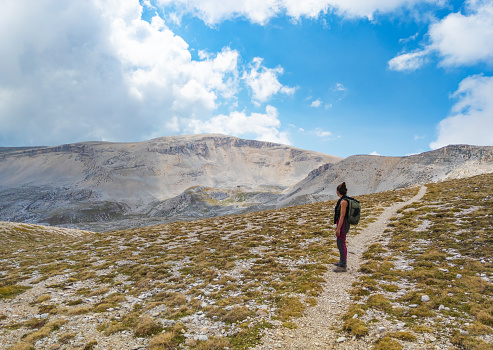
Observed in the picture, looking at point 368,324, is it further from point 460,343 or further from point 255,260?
point 255,260

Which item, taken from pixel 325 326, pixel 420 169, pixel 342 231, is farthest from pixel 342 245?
pixel 420 169

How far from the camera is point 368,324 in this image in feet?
28.3

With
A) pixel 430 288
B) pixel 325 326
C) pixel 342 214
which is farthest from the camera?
pixel 342 214

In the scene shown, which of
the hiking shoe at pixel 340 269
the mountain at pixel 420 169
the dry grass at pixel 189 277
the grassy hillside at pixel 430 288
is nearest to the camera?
the grassy hillside at pixel 430 288

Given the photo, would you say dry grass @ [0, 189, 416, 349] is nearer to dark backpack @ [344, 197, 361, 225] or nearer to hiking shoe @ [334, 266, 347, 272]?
hiking shoe @ [334, 266, 347, 272]

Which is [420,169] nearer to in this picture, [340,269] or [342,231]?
[342,231]

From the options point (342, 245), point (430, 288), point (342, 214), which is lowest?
point (430, 288)

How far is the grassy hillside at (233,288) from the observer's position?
877 centimetres

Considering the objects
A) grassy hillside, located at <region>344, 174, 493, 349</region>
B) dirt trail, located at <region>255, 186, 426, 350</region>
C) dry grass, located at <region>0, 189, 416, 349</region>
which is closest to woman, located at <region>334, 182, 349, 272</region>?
dirt trail, located at <region>255, 186, 426, 350</region>

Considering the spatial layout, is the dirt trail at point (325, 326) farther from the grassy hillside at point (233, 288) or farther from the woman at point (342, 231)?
the woman at point (342, 231)

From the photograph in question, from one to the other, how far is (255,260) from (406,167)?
659 feet

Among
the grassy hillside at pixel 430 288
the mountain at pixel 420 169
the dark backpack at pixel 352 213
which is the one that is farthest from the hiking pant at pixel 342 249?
the mountain at pixel 420 169

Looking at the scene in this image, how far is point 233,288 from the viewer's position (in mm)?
13156

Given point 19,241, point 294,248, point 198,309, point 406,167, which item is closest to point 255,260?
point 294,248
